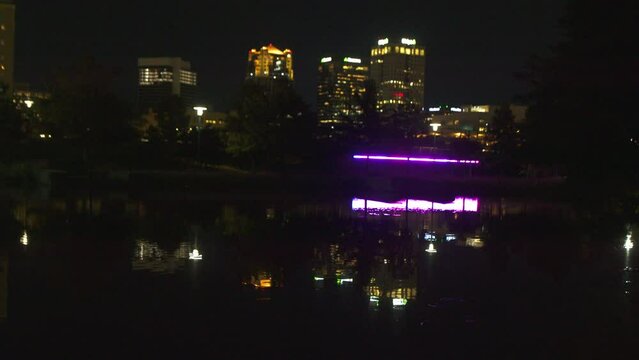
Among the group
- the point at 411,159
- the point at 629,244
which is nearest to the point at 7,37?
the point at 411,159

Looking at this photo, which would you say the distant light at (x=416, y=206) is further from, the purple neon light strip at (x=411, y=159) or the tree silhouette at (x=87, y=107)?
the tree silhouette at (x=87, y=107)

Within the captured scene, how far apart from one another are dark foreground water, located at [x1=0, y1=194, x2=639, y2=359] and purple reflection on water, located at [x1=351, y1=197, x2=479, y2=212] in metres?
5.99

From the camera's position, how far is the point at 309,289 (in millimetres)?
10297

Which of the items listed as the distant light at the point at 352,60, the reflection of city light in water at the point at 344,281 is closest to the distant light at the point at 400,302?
the reflection of city light in water at the point at 344,281

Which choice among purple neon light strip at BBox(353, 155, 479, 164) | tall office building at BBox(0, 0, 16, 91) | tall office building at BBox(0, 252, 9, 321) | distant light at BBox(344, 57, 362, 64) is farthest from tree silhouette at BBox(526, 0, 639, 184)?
distant light at BBox(344, 57, 362, 64)

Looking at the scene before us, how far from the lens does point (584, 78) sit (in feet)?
42.9

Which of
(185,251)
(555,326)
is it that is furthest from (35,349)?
(185,251)

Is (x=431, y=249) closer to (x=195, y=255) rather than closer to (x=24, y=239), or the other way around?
(x=195, y=255)

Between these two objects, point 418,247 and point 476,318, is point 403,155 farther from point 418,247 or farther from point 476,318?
point 476,318

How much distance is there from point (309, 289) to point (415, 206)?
17.5m

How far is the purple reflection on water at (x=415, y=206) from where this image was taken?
25734 millimetres

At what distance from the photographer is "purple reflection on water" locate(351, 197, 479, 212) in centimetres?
2573

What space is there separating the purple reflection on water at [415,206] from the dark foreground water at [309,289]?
599 cm

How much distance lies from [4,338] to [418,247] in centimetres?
951
